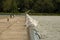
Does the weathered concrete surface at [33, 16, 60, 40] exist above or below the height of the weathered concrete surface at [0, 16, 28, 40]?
below

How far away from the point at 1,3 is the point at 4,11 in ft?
12.8

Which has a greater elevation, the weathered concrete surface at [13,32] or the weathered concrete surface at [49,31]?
the weathered concrete surface at [13,32]

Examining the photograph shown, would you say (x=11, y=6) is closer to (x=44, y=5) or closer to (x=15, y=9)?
(x=15, y=9)

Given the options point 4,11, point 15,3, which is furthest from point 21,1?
point 4,11

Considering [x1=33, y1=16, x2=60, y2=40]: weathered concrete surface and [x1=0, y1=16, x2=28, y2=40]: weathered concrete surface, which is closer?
[x1=0, y1=16, x2=28, y2=40]: weathered concrete surface

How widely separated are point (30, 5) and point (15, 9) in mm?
6998

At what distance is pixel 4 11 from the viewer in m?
88.7

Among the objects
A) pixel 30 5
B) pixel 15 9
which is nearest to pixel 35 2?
pixel 30 5

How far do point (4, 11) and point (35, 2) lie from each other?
1255 centimetres

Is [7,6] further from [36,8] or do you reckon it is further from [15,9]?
[36,8]

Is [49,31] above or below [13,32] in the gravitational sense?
below

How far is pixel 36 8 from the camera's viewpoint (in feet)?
296

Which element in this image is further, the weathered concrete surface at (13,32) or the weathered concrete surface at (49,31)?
the weathered concrete surface at (49,31)

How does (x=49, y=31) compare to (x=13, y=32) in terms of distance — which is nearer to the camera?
(x=13, y=32)
